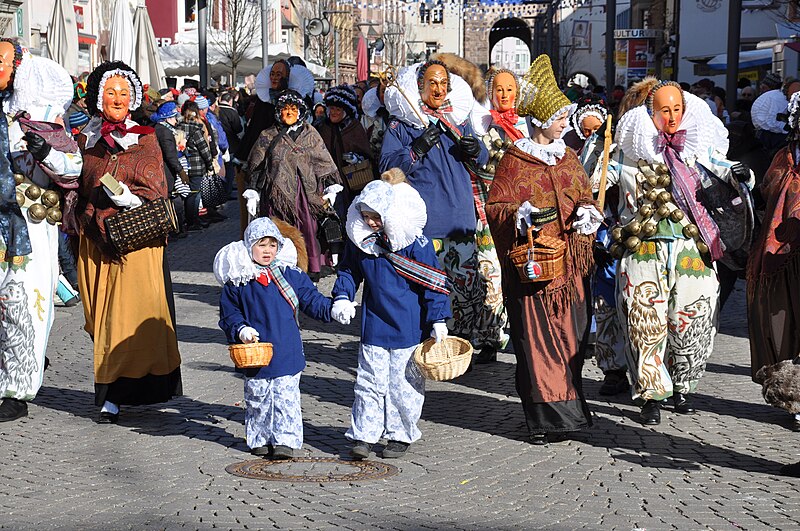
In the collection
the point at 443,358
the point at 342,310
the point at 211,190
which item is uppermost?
the point at 342,310

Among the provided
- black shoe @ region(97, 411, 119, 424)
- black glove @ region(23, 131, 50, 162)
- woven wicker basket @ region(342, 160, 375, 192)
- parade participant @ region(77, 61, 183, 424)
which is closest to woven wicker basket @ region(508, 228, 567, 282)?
parade participant @ region(77, 61, 183, 424)

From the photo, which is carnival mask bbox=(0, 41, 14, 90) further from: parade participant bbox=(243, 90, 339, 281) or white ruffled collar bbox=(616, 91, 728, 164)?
parade participant bbox=(243, 90, 339, 281)

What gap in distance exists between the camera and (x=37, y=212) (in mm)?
8273

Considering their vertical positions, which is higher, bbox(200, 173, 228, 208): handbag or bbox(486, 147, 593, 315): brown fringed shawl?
bbox(486, 147, 593, 315): brown fringed shawl

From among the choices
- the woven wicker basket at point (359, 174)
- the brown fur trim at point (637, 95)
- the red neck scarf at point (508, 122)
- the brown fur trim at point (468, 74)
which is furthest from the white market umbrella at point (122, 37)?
the brown fur trim at point (637, 95)

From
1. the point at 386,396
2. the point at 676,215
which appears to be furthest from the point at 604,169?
the point at 386,396

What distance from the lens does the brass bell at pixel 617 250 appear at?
326 inches

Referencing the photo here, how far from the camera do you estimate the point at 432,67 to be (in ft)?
31.1

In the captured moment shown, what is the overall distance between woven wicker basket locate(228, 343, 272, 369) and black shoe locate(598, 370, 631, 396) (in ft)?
9.66

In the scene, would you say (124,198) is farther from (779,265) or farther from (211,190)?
(211,190)

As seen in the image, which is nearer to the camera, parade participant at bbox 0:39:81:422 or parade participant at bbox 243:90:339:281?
parade participant at bbox 0:39:81:422

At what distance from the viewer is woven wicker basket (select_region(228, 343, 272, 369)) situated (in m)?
6.88

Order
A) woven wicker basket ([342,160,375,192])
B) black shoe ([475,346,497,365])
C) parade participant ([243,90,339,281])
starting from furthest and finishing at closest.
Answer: woven wicker basket ([342,160,375,192]) < parade participant ([243,90,339,281]) < black shoe ([475,346,497,365])

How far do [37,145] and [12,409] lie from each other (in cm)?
156
